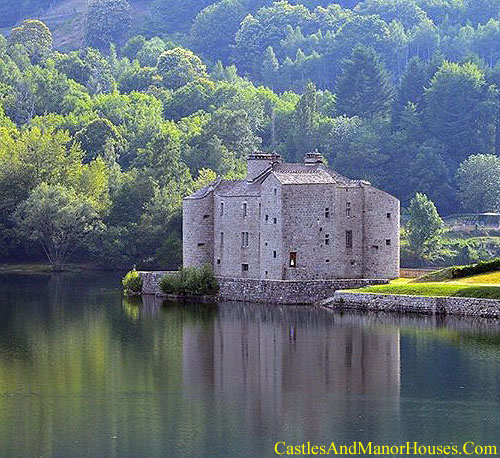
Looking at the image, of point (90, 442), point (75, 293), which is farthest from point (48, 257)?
point (90, 442)

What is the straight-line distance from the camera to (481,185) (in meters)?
137

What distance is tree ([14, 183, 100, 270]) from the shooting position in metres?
115

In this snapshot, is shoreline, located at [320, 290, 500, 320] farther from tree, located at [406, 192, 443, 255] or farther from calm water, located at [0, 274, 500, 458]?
tree, located at [406, 192, 443, 255]

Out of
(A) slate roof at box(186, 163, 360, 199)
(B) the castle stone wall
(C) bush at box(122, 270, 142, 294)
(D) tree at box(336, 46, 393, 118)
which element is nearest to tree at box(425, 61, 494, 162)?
(D) tree at box(336, 46, 393, 118)

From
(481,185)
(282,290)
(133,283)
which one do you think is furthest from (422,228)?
(282,290)

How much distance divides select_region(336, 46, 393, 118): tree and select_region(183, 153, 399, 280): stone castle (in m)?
75.7

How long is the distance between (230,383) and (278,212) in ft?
84.4

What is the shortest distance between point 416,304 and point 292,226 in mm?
8976

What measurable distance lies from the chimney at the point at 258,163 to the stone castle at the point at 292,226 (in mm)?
54

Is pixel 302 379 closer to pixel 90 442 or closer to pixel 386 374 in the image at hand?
pixel 386 374

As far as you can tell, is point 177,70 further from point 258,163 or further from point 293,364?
point 293,364

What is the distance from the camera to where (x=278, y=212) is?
85.6 metres

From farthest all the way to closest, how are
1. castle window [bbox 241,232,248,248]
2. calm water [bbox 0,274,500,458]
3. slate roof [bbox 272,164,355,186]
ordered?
castle window [bbox 241,232,248,248] → slate roof [bbox 272,164,355,186] → calm water [bbox 0,274,500,458]

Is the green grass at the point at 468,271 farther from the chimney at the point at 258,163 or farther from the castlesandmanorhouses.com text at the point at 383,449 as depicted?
the castlesandmanorhouses.com text at the point at 383,449
